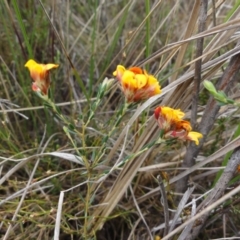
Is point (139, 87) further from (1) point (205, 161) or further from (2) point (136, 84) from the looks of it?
(1) point (205, 161)

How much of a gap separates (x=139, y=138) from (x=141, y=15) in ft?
2.71

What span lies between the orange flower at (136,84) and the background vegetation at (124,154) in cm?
3

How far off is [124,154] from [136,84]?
373mm

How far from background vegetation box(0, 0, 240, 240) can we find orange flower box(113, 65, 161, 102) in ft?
0.09

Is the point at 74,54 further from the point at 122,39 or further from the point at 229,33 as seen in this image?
the point at 229,33

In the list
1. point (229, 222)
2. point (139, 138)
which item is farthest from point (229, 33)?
point (229, 222)

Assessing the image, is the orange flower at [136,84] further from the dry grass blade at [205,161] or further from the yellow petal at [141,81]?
the dry grass blade at [205,161]

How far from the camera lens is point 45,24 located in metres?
1.29

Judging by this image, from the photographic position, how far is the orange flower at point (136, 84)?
686 mm

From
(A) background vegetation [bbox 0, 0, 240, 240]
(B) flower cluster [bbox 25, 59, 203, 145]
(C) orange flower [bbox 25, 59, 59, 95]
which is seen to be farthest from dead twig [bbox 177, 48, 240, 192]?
(C) orange flower [bbox 25, 59, 59, 95]

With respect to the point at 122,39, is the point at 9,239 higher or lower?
lower

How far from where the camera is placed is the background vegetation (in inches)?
32.9

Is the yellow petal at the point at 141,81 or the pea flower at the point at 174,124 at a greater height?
the yellow petal at the point at 141,81

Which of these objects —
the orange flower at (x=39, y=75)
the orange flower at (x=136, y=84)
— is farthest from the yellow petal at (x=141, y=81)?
the orange flower at (x=39, y=75)
